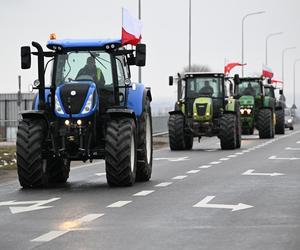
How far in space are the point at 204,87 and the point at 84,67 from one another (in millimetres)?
17299

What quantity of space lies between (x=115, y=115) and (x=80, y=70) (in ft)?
4.23

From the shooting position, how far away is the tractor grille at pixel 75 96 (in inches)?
645

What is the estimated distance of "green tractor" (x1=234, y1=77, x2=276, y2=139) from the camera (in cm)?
4372

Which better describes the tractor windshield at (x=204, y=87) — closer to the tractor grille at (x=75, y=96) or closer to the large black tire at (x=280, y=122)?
the large black tire at (x=280, y=122)

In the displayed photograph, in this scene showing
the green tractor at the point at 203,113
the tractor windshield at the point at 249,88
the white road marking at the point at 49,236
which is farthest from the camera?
the tractor windshield at the point at 249,88

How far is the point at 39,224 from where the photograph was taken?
37.4ft

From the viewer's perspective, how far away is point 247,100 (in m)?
45.8

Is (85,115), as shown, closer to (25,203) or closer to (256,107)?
(25,203)

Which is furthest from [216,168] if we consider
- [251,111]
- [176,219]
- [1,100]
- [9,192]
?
[1,100]

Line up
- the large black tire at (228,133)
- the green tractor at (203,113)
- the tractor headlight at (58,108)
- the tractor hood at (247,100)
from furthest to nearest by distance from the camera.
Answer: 1. the tractor hood at (247,100)
2. the green tractor at (203,113)
3. the large black tire at (228,133)
4. the tractor headlight at (58,108)

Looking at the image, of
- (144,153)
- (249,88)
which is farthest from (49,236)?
(249,88)

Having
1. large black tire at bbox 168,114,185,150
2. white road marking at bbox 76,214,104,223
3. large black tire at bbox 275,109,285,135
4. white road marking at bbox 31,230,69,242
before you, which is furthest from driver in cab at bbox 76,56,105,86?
large black tire at bbox 275,109,285,135

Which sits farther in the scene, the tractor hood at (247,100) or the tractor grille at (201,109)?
the tractor hood at (247,100)

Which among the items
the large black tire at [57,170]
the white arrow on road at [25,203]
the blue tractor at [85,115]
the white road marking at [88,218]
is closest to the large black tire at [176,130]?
the large black tire at [57,170]
